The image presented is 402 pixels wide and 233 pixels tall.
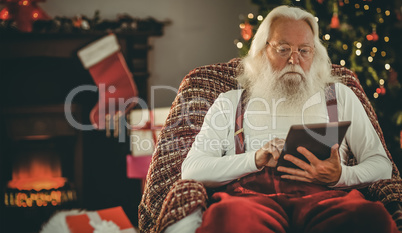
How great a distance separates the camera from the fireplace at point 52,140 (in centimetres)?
320

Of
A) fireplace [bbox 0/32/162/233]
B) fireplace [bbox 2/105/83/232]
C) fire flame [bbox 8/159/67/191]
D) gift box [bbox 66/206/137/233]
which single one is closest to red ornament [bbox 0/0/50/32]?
fireplace [bbox 0/32/162/233]

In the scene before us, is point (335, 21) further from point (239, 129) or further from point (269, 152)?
point (269, 152)

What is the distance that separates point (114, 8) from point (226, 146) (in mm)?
Result: 2454

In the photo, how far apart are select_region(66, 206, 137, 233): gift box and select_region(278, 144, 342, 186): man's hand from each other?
0.77m

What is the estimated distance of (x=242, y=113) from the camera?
1.64 metres

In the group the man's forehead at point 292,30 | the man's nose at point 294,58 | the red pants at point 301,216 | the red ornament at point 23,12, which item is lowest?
the red pants at point 301,216

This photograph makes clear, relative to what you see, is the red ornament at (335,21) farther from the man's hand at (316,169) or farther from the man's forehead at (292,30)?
the man's hand at (316,169)

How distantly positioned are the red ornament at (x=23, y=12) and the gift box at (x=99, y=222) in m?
1.86

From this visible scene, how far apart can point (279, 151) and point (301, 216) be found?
23 centimetres

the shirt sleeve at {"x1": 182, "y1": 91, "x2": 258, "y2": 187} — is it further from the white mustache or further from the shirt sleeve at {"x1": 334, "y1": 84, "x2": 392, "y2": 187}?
the shirt sleeve at {"x1": 334, "y1": 84, "x2": 392, "y2": 187}

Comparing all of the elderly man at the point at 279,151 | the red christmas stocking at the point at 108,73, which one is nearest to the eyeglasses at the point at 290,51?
the elderly man at the point at 279,151

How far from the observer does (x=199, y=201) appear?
1215mm

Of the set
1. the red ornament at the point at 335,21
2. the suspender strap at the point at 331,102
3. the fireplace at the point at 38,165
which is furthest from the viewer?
the fireplace at the point at 38,165

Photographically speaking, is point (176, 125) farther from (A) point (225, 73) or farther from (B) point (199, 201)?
(B) point (199, 201)
